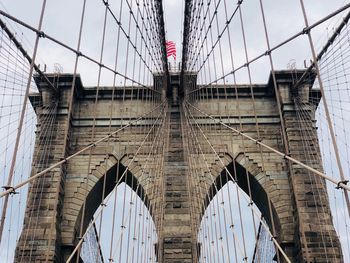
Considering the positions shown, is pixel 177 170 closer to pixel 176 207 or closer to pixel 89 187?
pixel 176 207

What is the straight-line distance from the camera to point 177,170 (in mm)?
14867

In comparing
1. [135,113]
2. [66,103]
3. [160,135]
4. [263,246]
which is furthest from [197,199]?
[263,246]

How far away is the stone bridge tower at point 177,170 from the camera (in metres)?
13.4

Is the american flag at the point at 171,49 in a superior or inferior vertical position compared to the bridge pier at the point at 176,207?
superior

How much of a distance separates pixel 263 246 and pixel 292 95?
6.63m

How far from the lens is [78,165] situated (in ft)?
49.6

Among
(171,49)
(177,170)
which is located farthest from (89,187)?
(171,49)

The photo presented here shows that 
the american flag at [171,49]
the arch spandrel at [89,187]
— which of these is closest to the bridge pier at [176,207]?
the arch spandrel at [89,187]

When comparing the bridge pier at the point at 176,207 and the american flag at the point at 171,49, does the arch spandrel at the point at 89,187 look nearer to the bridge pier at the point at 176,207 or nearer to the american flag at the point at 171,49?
the bridge pier at the point at 176,207

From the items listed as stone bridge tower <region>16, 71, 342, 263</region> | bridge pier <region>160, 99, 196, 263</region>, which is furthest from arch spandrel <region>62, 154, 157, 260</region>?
bridge pier <region>160, 99, 196, 263</region>

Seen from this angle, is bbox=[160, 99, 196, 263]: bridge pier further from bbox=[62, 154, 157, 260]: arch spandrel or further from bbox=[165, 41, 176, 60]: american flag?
bbox=[165, 41, 176, 60]: american flag

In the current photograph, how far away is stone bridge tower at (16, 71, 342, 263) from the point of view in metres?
13.4

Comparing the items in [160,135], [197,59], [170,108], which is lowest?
[160,135]

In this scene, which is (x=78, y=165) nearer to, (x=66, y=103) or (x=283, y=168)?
(x=66, y=103)
